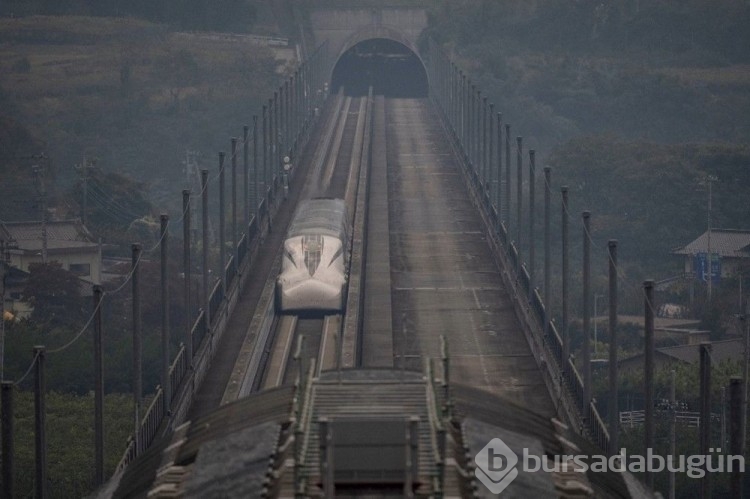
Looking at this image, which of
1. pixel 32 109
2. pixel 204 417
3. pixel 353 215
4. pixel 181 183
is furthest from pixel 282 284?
pixel 32 109

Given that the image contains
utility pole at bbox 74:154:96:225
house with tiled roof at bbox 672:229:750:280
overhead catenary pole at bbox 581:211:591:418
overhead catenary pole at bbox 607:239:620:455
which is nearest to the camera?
overhead catenary pole at bbox 607:239:620:455

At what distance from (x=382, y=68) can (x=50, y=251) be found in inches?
2134

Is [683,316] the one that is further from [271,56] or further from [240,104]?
[271,56]

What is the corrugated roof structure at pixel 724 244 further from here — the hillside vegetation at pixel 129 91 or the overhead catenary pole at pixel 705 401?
the overhead catenary pole at pixel 705 401

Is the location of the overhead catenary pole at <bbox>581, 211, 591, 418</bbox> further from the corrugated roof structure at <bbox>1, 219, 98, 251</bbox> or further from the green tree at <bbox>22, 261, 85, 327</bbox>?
the corrugated roof structure at <bbox>1, 219, 98, 251</bbox>

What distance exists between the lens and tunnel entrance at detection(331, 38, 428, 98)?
125 meters

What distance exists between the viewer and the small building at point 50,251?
2849 inches

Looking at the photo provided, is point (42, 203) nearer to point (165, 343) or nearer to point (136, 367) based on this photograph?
point (165, 343)

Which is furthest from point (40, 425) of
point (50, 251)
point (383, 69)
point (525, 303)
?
point (383, 69)

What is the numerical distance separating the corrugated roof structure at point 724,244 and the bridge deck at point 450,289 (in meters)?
13.6

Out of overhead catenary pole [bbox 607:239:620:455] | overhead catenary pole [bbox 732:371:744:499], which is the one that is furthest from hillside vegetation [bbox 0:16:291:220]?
overhead catenary pole [bbox 732:371:744:499]

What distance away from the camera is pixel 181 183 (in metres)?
109

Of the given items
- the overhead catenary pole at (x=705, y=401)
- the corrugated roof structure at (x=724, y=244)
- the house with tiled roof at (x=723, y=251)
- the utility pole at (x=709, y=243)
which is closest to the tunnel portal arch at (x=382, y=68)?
the utility pole at (x=709, y=243)

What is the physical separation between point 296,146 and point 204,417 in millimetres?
65168
